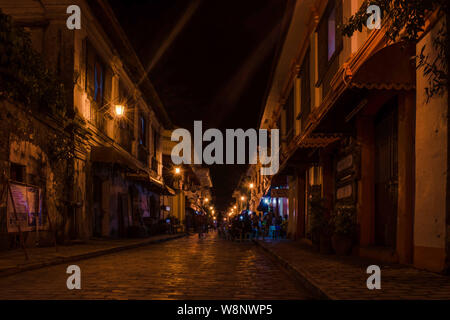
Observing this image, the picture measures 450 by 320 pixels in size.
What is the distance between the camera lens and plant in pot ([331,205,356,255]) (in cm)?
1332

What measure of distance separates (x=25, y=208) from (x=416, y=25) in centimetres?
1122

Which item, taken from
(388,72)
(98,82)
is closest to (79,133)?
(98,82)

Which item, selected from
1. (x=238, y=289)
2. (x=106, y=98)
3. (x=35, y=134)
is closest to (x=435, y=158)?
(x=238, y=289)

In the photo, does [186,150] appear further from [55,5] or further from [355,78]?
[355,78]

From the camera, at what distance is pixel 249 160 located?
59094 mm

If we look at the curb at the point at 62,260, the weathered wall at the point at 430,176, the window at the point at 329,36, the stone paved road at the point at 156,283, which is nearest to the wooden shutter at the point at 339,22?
the window at the point at 329,36

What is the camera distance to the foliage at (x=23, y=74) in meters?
12.3

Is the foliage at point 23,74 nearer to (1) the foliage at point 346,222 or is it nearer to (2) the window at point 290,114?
(1) the foliage at point 346,222

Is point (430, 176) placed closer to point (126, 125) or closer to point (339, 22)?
point (339, 22)

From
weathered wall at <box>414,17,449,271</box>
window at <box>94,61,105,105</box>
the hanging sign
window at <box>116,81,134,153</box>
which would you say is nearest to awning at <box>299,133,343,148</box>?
weathered wall at <box>414,17,449,271</box>

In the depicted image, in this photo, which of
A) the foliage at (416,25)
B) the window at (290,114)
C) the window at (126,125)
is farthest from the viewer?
the window at (126,125)

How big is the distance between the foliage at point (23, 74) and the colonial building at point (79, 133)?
0.35 m

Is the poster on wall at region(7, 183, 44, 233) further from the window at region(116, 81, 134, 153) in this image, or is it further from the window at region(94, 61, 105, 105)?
the window at region(116, 81, 134, 153)
